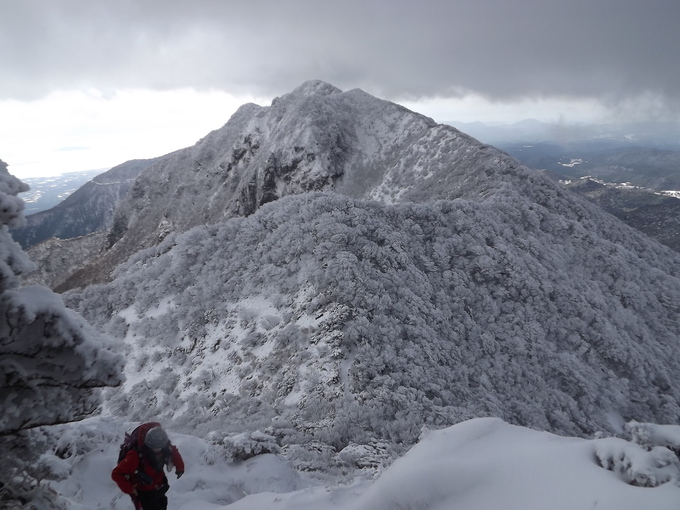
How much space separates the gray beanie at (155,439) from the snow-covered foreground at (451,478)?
4.26 ft

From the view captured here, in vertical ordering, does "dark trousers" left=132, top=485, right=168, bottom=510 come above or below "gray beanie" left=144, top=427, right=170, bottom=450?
below

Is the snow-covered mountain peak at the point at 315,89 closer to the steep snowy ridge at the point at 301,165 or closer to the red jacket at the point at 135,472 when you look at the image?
the steep snowy ridge at the point at 301,165

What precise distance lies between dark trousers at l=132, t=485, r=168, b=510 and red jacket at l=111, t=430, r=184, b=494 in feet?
0.36

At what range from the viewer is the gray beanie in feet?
18.0

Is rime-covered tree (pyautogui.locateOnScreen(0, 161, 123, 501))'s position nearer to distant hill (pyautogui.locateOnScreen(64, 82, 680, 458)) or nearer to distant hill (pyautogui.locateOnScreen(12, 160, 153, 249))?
distant hill (pyautogui.locateOnScreen(64, 82, 680, 458))

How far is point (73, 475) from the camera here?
604 centimetres

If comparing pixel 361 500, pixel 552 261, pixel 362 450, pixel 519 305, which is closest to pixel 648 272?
pixel 552 261

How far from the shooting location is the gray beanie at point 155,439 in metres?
5.50

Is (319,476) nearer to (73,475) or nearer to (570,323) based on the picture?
(73,475)

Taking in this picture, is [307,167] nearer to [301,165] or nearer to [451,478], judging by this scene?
[301,165]

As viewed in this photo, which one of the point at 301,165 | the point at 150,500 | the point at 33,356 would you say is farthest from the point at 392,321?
the point at 301,165

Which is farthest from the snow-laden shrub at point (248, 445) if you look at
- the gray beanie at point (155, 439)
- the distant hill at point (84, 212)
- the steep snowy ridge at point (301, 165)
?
the distant hill at point (84, 212)

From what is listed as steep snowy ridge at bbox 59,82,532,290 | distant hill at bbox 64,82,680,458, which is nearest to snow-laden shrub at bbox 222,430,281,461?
distant hill at bbox 64,82,680,458

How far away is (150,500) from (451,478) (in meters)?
4.63
